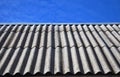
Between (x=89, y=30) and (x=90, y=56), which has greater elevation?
(x=89, y=30)

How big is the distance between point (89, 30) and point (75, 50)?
1822 mm

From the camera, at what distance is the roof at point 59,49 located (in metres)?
3.72

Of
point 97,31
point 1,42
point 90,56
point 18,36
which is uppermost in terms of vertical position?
point 97,31

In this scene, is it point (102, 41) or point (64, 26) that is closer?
point (102, 41)

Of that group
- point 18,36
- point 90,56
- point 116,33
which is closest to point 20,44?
point 18,36

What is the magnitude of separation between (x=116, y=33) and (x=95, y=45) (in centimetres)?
131

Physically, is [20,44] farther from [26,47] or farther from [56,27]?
[56,27]

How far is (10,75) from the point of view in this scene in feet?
11.7

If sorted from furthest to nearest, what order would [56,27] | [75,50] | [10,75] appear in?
[56,27], [75,50], [10,75]

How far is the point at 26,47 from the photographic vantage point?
4.72 m

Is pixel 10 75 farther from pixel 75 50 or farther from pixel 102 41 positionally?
pixel 102 41

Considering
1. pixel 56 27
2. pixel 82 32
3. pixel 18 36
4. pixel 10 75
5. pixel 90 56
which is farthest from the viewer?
pixel 56 27

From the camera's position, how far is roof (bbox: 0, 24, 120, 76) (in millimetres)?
3717

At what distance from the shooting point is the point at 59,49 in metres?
4.59
